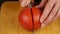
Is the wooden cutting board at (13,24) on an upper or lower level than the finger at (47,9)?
lower

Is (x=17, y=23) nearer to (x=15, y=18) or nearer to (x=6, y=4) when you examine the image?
(x=15, y=18)

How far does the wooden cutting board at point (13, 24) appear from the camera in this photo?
0.85 metres

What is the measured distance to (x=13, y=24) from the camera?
2.88 feet

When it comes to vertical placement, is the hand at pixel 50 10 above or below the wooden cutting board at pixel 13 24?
above

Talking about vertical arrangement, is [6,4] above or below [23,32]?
above

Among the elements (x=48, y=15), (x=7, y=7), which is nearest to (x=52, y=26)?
(x=48, y=15)

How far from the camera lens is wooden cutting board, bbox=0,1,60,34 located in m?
0.85

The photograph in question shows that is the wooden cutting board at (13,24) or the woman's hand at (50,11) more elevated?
the woman's hand at (50,11)

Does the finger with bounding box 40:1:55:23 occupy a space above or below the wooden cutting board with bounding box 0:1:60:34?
above

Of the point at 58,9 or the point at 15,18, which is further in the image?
the point at 15,18

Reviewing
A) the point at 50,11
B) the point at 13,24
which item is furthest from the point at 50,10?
the point at 13,24

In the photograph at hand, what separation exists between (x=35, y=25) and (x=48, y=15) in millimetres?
72

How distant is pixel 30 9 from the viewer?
2.55 feet

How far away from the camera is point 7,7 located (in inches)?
37.5
